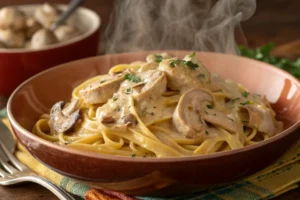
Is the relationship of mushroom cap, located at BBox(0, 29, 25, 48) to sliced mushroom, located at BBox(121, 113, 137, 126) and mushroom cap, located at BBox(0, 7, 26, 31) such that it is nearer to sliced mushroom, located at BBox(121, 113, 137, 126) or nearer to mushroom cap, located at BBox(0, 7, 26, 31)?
mushroom cap, located at BBox(0, 7, 26, 31)

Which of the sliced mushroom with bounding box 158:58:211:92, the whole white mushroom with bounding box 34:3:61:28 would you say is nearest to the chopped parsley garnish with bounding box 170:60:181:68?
the sliced mushroom with bounding box 158:58:211:92

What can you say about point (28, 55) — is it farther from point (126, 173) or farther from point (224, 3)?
point (126, 173)

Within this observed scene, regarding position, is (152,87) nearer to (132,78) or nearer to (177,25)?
(132,78)

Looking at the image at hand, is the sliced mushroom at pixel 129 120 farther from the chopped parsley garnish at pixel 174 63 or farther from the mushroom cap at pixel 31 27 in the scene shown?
the mushroom cap at pixel 31 27

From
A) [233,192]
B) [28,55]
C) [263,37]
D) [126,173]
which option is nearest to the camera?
[126,173]

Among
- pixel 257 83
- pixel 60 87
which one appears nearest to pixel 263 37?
pixel 257 83

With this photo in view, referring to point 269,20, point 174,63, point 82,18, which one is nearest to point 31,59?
point 82,18
